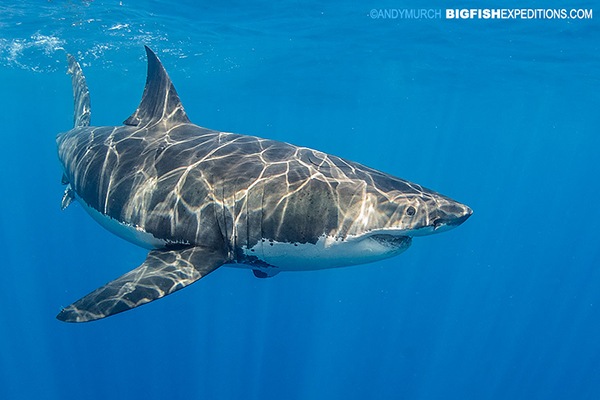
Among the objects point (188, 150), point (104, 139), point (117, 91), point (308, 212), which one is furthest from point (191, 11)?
point (117, 91)

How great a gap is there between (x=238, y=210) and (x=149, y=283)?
3.93 ft

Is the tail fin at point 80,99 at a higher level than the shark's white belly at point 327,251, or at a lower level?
higher

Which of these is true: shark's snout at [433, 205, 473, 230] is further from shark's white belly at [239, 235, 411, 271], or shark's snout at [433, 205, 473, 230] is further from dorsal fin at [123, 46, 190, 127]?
dorsal fin at [123, 46, 190, 127]

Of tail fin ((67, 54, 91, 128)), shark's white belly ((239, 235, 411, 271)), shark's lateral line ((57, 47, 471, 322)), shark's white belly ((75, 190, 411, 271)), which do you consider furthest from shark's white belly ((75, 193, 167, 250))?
tail fin ((67, 54, 91, 128))

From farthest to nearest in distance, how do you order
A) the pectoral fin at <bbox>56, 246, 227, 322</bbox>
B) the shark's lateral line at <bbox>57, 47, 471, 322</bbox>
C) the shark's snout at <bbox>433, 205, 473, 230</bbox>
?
the shark's lateral line at <bbox>57, 47, 471, 322</bbox>, the shark's snout at <bbox>433, 205, 473, 230</bbox>, the pectoral fin at <bbox>56, 246, 227, 322</bbox>

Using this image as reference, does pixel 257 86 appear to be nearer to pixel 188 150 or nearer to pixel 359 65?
pixel 359 65

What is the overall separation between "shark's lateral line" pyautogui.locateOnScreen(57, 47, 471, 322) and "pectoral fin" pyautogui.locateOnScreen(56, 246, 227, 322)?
0.04 feet

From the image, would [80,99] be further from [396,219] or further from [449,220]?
[449,220]

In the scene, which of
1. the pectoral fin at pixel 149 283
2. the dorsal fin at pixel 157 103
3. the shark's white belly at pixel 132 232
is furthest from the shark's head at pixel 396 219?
the dorsal fin at pixel 157 103

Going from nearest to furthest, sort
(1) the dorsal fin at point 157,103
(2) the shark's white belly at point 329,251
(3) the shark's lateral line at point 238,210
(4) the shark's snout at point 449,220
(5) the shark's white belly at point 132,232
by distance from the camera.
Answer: (4) the shark's snout at point 449,220, (3) the shark's lateral line at point 238,210, (2) the shark's white belly at point 329,251, (5) the shark's white belly at point 132,232, (1) the dorsal fin at point 157,103

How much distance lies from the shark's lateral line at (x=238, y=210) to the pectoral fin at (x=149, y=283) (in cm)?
1

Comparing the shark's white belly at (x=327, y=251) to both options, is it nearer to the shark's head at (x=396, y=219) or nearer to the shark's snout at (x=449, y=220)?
the shark's head at (x=396, y=219)

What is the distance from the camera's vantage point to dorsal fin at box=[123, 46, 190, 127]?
644cm

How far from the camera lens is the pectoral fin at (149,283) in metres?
3.67
